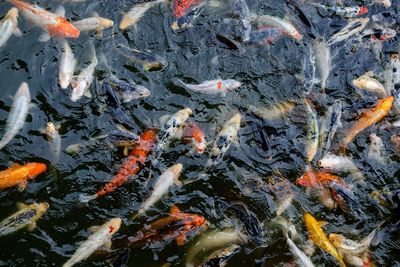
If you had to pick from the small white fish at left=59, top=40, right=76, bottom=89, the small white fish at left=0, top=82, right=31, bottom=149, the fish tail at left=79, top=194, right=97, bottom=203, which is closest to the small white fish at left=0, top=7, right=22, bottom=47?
the small white fish at left=59, top=40, right=76, bottom=89

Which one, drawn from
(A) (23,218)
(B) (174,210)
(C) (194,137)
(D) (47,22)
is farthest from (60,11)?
(B) (174,210)

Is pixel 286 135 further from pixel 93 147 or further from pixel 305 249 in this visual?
pixel 93 147

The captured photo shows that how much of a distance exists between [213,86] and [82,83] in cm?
201

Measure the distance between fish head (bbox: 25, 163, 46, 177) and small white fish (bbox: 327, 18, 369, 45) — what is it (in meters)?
5.19

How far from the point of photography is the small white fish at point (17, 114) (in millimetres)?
7004

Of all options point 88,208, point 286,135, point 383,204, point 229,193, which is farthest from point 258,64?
point 88,208

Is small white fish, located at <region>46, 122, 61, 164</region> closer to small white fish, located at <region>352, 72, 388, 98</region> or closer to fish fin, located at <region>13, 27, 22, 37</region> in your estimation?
fish fin, located at <region>13, 27, 22, 37</region>

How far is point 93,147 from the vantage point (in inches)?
282

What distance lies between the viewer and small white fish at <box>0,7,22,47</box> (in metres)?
7.72

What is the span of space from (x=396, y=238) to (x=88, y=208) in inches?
171

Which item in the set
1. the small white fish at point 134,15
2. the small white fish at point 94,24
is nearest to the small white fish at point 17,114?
the small white fish at point 94,24

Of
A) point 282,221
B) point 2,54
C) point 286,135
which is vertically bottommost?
point 282,221

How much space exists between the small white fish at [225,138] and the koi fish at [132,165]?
0.91m

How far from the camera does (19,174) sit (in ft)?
21.6
